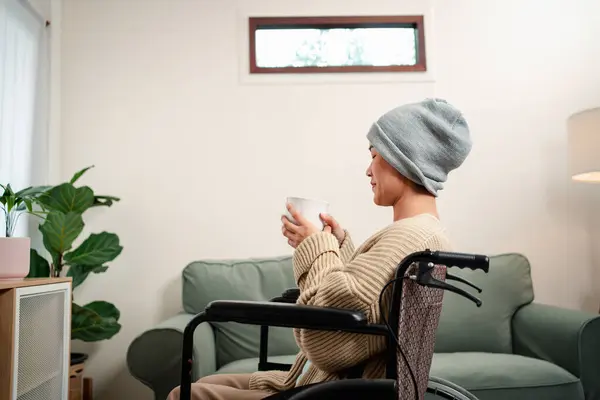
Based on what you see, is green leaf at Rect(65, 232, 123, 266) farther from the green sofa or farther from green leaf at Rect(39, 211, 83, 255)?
the green sofa

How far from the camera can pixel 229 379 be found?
1.37m

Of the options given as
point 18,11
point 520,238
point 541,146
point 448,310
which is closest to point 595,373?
point 448,310

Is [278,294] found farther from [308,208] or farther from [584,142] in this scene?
[584,142]

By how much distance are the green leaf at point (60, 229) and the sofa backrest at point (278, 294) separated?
52 centimetres

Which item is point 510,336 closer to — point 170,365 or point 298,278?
point 170,365

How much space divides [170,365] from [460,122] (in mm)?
1356

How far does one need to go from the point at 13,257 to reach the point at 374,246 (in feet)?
4.45

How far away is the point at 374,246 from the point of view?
1.19 metres

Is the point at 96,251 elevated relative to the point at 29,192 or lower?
lower

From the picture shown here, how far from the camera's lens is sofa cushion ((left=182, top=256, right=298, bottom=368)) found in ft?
8.31

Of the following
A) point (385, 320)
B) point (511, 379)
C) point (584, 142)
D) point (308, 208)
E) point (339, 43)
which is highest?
point (339, 43)

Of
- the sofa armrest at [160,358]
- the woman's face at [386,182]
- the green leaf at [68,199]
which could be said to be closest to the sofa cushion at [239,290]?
the sofa armrest at [160,358]

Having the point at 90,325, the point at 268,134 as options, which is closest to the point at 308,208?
the point at 90,325

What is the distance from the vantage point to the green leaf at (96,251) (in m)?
2.62
